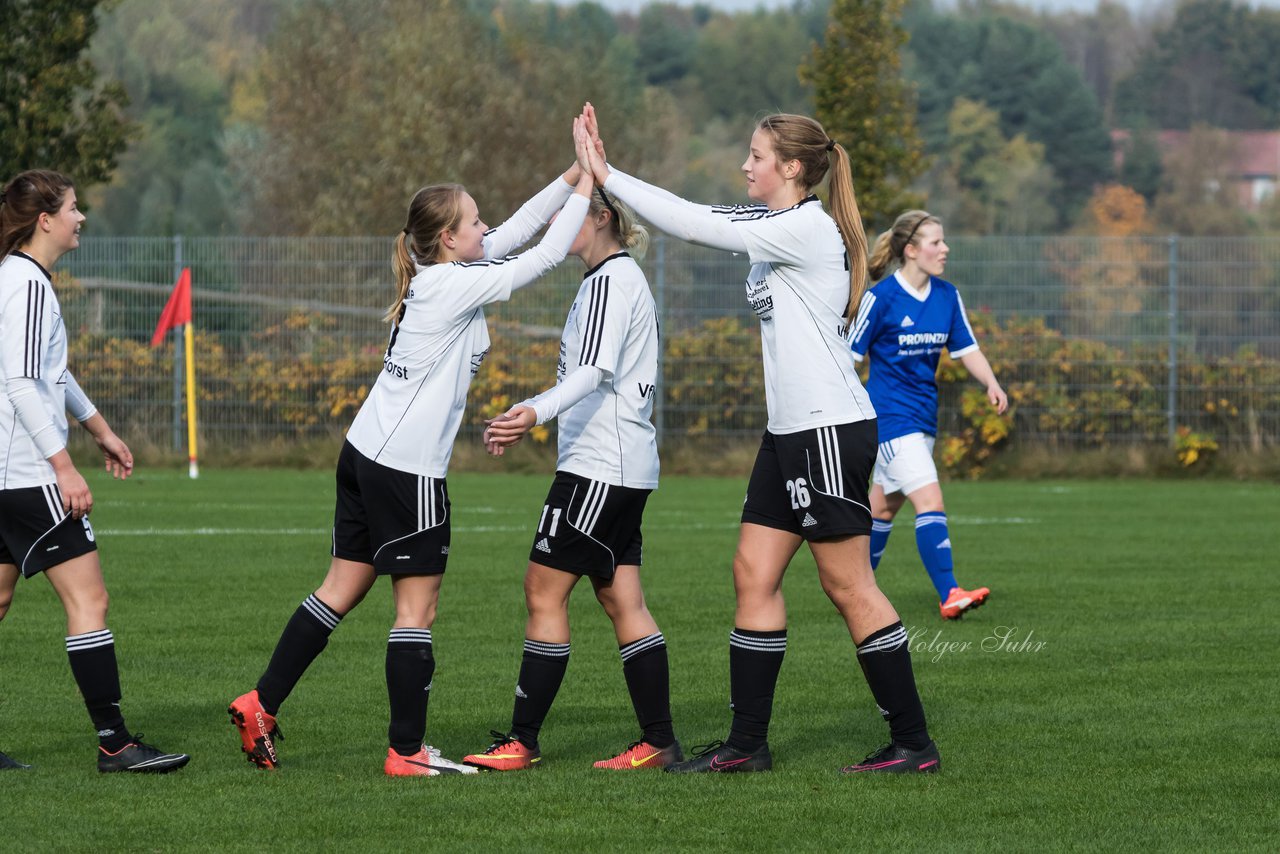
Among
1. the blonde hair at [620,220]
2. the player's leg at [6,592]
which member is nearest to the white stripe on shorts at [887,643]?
the blonde hair at [620,220]

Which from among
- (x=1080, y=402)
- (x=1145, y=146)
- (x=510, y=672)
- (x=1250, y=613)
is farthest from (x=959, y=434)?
(x=1145, y=146)

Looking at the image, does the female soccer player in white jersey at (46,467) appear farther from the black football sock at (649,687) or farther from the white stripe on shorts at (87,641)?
the black football sock at (649,687)

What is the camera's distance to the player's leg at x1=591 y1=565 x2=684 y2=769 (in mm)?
5957

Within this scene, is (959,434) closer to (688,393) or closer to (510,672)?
(688,393)

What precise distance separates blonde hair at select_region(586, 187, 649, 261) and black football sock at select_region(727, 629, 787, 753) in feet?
4.39

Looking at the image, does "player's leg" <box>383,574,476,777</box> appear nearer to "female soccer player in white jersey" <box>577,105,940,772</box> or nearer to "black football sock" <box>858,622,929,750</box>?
"female soccer player in white jersey" <box>577,105,940,772</box>

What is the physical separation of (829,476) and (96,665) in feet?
8.03

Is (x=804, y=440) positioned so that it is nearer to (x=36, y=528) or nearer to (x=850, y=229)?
(x=850, y=229)

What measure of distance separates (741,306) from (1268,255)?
6.18m

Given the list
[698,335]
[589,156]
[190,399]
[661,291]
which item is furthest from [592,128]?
[661,291]

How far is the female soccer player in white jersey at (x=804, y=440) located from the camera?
563 centimetres

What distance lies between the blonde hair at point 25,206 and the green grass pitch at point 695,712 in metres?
1.74

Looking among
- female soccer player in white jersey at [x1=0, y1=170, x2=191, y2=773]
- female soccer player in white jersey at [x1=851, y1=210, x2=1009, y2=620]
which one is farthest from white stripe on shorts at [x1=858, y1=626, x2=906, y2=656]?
female soccer player in white jersey at [x1=851, y1=210, x2=1009, y2=620]

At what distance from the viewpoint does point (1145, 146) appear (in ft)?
372
